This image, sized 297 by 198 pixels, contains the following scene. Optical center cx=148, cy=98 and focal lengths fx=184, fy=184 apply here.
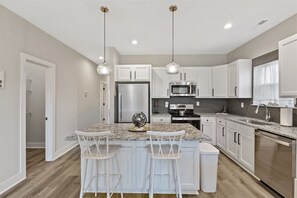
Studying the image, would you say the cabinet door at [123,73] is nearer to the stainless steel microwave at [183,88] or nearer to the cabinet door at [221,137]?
the stainless steel microwave at [183,88]

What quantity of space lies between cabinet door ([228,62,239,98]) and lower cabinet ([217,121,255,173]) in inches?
32.9

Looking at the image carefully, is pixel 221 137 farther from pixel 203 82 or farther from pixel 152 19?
pixel 152 19

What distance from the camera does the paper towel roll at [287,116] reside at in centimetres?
288

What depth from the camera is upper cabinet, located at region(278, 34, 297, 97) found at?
2.48 meters

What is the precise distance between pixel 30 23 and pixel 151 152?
10.1ft

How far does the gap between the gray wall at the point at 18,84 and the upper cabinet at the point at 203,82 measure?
343cm

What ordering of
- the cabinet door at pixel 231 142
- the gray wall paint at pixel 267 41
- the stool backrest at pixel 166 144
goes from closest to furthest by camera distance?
the stool backrest at pixel 166 144 < the gray wall paint at pixel 267 41 < the cabinet door at pixel 231 142

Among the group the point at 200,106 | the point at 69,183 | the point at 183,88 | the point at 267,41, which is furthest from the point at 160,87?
the point at 69,183

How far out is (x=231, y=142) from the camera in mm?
3938

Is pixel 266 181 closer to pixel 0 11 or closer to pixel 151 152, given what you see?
pixel 151 152

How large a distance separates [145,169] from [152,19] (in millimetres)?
2411

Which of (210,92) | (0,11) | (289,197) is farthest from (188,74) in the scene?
(0,11)

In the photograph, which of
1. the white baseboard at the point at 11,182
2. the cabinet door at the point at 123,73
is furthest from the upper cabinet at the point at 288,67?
the white baseboard at the point at 11,182

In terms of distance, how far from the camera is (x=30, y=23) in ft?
10.7
